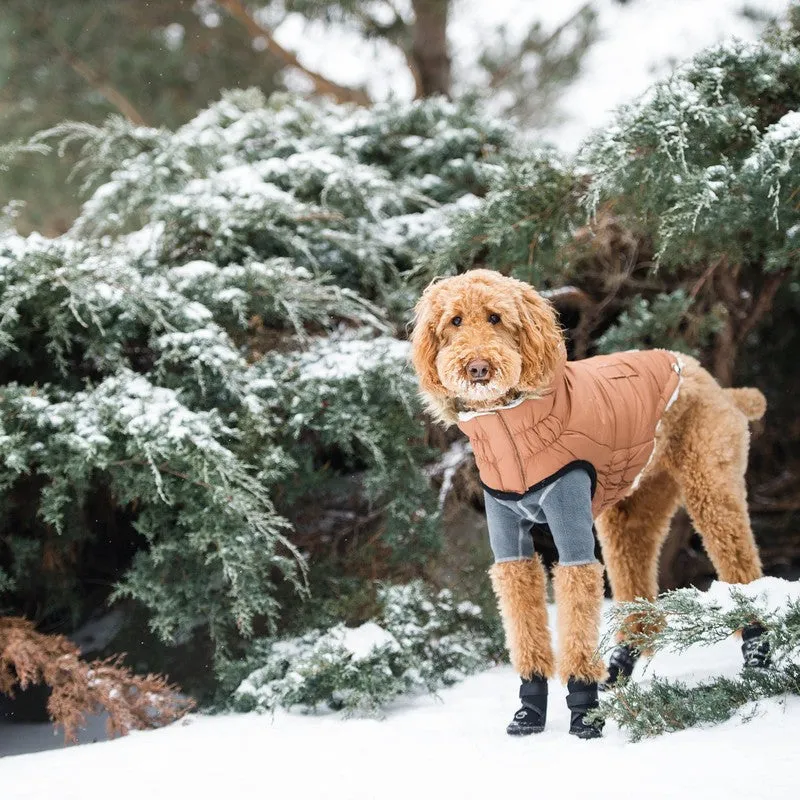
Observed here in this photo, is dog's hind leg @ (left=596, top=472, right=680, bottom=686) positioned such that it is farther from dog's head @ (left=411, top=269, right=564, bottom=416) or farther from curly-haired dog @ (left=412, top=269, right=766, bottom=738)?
dog's head @ (left=411, top=269, right=564, bottom=416)

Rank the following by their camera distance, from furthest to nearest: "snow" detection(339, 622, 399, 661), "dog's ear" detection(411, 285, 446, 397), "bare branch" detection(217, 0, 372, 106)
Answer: "bare branch" detection(217, 0, 372, 106), "snow" detection(339, 622, 399, 661), "dog's ear" detection(411, 285, 446, 397)

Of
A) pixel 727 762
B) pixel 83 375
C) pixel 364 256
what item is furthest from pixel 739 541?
pixel 83 375

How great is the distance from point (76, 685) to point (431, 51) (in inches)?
278

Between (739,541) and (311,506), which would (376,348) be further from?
(739,541)

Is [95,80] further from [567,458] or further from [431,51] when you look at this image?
[567,458]

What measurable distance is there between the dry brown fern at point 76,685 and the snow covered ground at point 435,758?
106 millimetres

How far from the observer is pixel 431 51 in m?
8.50

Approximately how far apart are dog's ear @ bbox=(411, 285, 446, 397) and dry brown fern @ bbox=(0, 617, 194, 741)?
180 centimetres

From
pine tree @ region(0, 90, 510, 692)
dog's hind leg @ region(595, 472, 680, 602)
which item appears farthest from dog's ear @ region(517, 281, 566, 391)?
pine tree @ region(0, 90, 510, 692)

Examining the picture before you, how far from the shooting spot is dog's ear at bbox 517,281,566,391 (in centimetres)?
277

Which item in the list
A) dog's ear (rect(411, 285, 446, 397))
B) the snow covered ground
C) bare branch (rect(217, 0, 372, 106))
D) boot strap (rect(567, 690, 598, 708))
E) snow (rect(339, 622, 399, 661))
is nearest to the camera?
the snow covered ground

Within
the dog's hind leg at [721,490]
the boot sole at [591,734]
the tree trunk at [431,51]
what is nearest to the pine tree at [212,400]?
the dog's hind leg at [721,490]

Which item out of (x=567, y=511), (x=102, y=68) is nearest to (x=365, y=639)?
(x=567, y=511)

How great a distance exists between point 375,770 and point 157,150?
4.04 m
